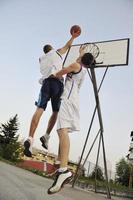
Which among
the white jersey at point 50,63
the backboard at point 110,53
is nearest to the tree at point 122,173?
the backboard at point 110,53

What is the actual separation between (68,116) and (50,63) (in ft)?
1.82

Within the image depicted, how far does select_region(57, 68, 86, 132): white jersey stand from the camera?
10.4ft

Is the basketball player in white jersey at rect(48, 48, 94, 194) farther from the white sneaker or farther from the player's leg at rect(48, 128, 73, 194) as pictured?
the white sneaker

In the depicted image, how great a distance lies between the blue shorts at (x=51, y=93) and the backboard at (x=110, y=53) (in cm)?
59

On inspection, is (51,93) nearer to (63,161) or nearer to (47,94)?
(47,94)

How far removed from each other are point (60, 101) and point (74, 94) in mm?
153

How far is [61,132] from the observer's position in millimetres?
3139

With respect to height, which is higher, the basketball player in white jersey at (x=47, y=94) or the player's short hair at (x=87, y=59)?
the player's short hair at (x=87, y=59)

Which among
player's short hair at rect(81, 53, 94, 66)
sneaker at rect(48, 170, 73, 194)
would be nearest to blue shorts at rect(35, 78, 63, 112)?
player's short hair at rect(81, 53, 94, 66)

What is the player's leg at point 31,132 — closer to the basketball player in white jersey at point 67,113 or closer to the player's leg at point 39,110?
the player's leg at point 39,110

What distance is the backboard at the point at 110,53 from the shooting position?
3932 mm

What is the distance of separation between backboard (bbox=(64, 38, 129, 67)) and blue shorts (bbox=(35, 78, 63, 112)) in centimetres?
59

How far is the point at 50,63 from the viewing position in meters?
3.46

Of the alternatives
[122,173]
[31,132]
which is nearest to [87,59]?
[31,132]
